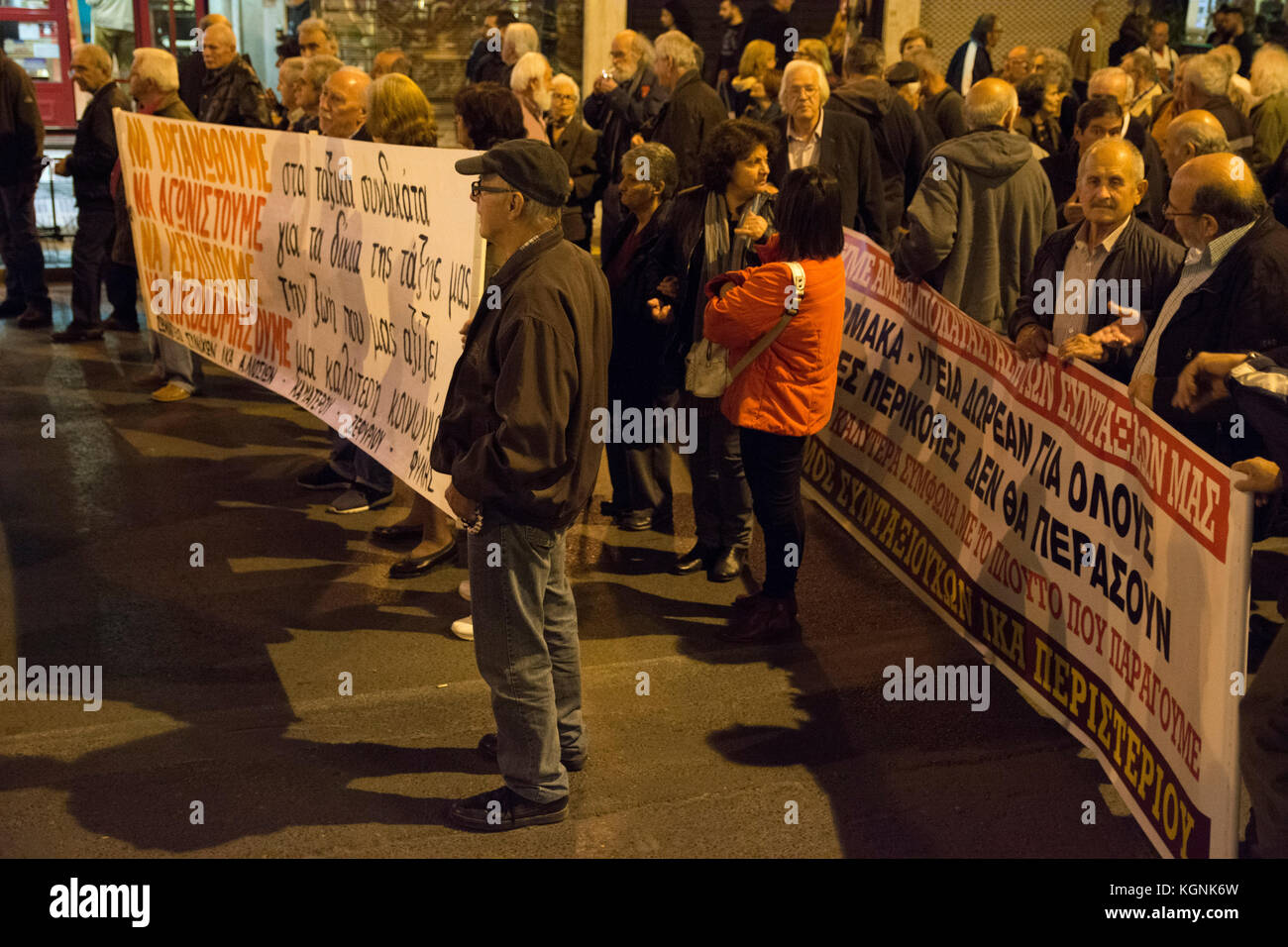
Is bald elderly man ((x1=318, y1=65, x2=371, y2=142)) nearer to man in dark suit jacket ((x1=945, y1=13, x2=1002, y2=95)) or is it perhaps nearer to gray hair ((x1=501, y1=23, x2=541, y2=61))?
gray hair ((x1=501, y1=23, x2=541, y2=61))

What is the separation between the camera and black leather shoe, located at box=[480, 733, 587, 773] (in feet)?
14.9

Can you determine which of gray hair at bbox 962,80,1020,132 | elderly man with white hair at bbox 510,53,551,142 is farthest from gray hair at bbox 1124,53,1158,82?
elderly man with white hair at bbox 510,53,551,142

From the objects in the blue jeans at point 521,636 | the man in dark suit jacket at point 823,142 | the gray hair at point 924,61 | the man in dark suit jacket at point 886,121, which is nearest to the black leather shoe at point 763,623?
the blue jeans at point 521,636

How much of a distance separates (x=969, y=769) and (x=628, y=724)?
1.19 m

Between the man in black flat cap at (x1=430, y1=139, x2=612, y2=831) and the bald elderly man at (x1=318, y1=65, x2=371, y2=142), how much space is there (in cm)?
328

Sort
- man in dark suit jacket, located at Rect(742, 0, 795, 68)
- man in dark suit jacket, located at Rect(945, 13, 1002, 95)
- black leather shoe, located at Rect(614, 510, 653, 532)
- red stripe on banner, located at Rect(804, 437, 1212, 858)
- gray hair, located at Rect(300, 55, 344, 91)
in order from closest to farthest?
1. red stripe on banner, located at Rect(804, 437, 1212, 858)
2. black leather shoe, located at Rect(614, 510, 653, 532)
3. gray hair, located at Rect(300, 55, 344, 91)
4. man in dark suit jacket, located at Rect(742, 0, 795, 68)
5. man in dark suit jacket, located at Rect(945, 13, 1002, 95)

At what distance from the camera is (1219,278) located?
15.9ft

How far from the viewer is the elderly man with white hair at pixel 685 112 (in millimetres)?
9539

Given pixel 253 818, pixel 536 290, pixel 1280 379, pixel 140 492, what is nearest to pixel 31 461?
pixel 140 492

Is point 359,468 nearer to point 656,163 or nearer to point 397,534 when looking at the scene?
point 397,534

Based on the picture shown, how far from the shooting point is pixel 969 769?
4.62 meters

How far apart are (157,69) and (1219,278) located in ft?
22.2

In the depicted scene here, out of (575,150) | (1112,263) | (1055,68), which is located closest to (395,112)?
(1112,263)

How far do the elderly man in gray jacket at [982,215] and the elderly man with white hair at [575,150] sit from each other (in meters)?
3.42
